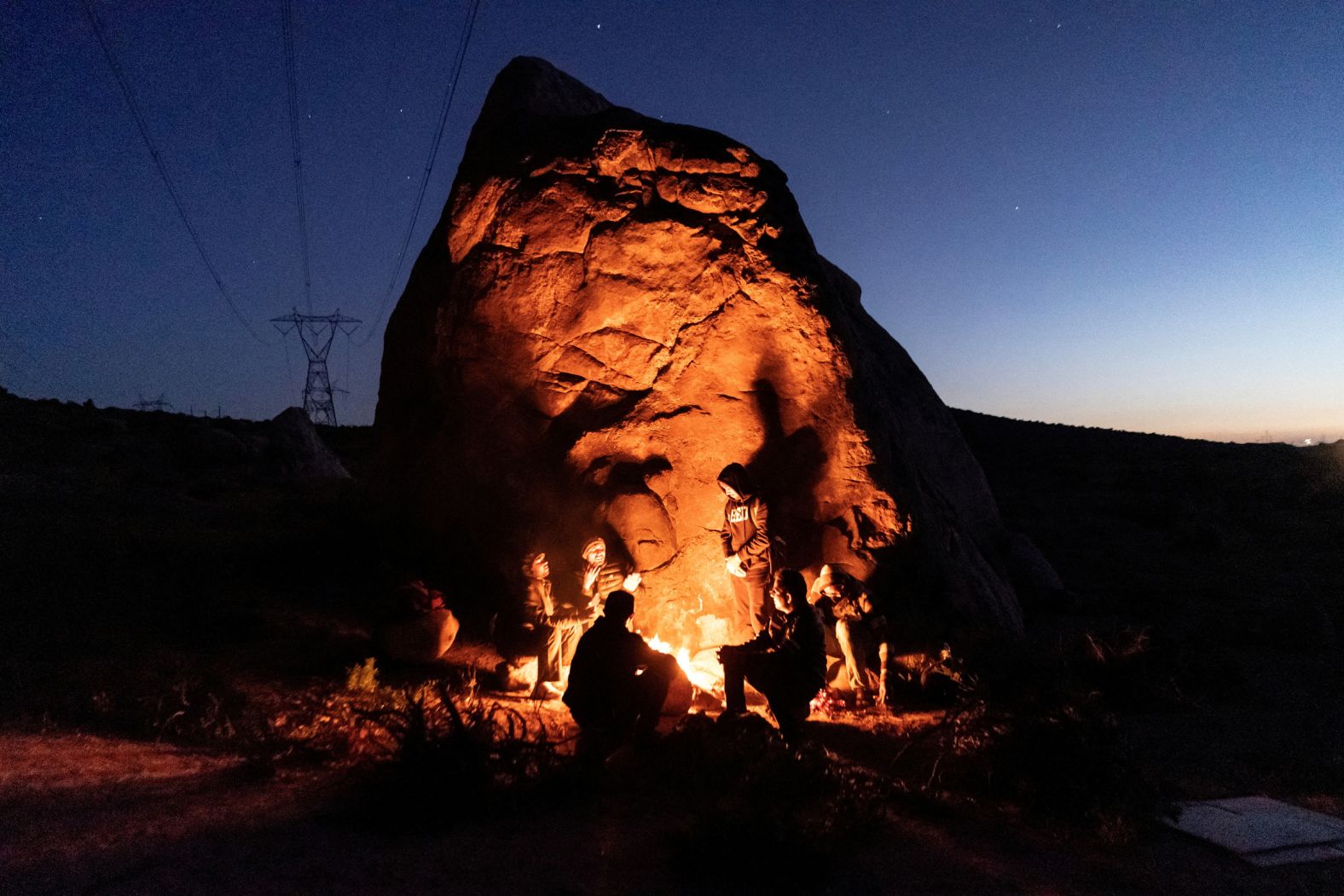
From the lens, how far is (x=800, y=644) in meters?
7.04

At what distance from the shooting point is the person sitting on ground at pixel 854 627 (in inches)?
327

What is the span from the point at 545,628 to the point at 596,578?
2.77 ft

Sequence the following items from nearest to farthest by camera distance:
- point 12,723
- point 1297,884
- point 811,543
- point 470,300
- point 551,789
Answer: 1. point 1297,884
2. point 551,789
3. point 12,723
4. point 811,543
5. point 470,300

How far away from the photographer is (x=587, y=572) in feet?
28.8

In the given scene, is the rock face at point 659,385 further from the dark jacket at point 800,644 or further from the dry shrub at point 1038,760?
the dry shrub at point 1038,760

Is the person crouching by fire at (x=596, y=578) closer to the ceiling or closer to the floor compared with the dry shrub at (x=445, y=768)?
closer to the ceiling

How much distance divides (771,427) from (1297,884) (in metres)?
6.93

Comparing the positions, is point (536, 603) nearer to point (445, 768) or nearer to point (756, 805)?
point (445, 768)

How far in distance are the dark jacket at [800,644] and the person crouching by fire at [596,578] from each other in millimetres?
2115

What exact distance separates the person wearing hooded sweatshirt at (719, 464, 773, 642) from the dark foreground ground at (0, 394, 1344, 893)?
1611 millimetres

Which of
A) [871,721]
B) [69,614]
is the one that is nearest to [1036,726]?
[871,721]

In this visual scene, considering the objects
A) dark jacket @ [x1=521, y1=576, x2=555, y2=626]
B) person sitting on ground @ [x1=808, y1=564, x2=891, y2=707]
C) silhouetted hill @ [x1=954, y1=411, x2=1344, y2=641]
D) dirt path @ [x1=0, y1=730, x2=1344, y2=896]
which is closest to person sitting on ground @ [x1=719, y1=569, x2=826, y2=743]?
person sitting on ground @ [x1=808, y1=564, x2=891, y2=707]

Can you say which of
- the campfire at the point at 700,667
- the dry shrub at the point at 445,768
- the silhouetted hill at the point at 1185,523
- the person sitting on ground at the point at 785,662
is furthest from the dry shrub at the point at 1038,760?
the silhouetted hill at the point at 1185,523

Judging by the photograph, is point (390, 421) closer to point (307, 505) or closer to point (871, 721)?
point (307, 505)
